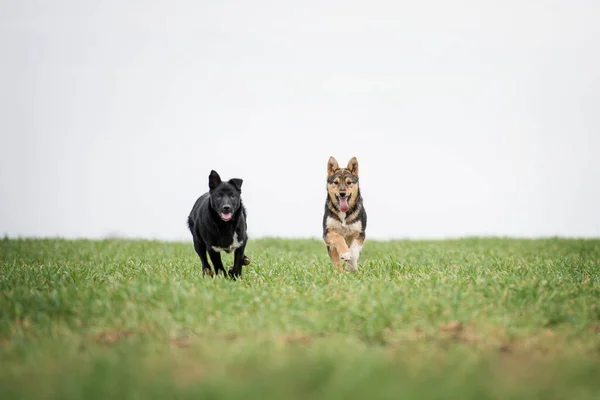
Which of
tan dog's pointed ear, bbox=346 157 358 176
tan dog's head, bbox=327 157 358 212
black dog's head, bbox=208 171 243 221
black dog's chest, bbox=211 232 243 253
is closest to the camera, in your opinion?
black dog's head, bbox=208 171 243 221

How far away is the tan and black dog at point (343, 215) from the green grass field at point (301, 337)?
25.4 inches

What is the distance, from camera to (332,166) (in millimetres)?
11359

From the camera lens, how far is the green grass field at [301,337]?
4391mm

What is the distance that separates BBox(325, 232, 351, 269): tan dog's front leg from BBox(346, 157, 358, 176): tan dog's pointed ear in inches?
49.6

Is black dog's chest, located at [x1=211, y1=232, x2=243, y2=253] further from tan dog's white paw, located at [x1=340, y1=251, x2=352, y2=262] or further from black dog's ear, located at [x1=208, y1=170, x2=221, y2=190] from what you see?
tan dog's white paw, located at [x1=340, y1=251, x2=352, y2=262]

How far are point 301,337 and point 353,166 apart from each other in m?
5.79

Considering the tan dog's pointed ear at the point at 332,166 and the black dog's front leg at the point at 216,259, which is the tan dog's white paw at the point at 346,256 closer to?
the tan dog's pointed ear at the point at 332,166

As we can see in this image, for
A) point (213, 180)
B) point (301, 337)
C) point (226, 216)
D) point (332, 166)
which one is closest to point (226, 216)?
point (226, 216)

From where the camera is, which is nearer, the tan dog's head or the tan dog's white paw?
the tan dog's white paw

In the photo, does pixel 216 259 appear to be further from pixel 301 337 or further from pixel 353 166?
pixel 301 337

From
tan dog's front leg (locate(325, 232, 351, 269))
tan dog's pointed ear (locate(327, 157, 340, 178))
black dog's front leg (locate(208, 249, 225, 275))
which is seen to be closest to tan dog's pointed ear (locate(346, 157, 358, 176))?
tan dog's pointed ear (locate(327, 157, 340, 178))

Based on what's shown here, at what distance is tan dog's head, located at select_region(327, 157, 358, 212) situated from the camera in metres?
11.0

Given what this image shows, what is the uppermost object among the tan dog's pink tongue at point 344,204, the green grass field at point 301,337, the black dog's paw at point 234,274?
the tan dog's pink tongue at point 344,204

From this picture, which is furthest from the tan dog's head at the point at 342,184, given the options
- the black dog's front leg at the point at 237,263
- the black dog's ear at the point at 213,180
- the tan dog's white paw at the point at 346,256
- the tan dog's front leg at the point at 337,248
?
the black dog's ear at the point at 213,180
